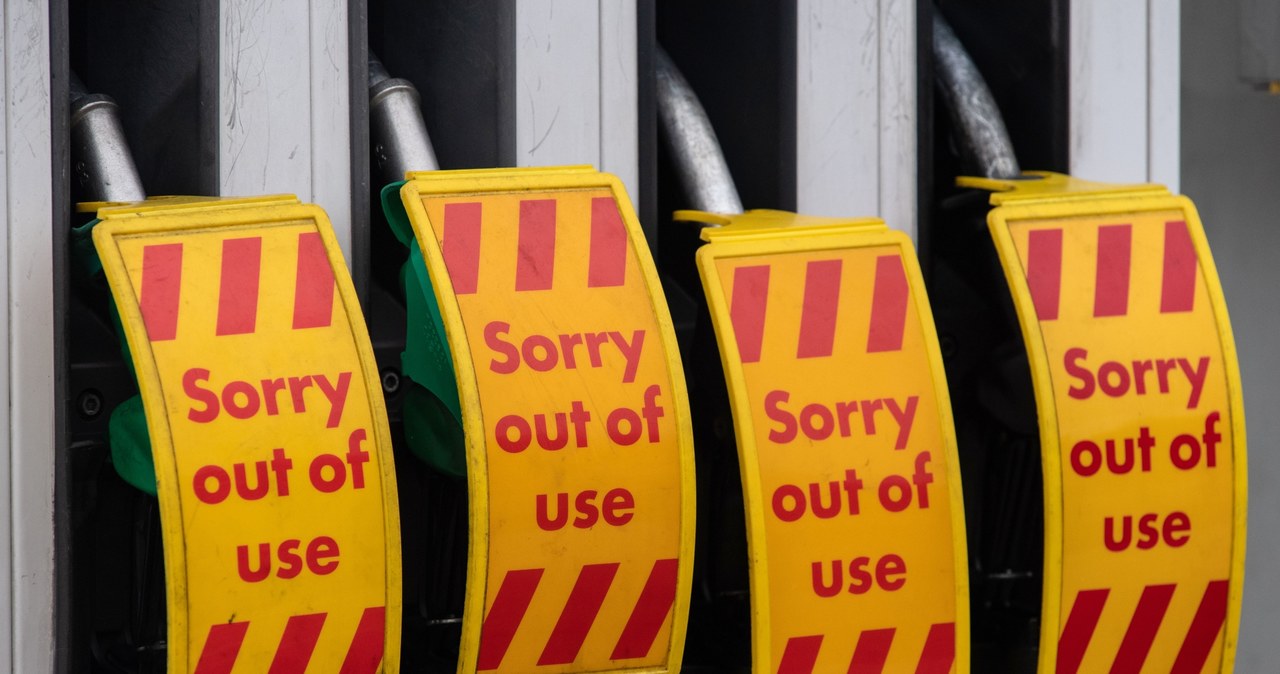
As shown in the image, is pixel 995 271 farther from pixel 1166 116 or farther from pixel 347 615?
pixel 347 615

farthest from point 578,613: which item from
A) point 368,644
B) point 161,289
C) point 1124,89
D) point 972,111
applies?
point 1124,89

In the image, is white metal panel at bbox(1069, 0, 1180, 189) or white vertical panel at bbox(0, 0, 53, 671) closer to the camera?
white vertical panel at bbox(0, 0, 53, 671)

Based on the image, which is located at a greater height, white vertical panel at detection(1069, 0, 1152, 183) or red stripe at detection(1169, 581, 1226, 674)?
white vertical panel at detection(1069, 0, 1152, 183)

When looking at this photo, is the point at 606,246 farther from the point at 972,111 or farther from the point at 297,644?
the point at 972,111

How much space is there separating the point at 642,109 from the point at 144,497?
543 millimetres

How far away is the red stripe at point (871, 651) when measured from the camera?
128 centimetres

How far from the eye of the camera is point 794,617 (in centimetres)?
126

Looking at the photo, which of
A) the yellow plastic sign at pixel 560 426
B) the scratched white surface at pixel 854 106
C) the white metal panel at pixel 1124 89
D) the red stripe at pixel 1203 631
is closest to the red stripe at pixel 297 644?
the yellow plastic sign at pixel 560 426

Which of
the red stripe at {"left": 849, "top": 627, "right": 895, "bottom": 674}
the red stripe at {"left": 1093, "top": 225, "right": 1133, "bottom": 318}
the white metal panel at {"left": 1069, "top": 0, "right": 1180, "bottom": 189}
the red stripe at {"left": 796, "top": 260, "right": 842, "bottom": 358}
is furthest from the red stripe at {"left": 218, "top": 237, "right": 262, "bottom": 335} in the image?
the white metal panel at {"left": 1069, "top": 0, "right": 1180, "bottom": 189}

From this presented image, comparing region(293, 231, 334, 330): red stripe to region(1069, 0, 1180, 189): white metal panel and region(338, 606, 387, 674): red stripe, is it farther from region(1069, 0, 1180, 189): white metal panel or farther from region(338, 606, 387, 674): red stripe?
region(1069, 0, 1180, 189): white metal panel

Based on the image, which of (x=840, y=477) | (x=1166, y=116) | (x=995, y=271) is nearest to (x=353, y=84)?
(x=840, y=477)

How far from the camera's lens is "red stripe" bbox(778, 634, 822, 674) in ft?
4.15

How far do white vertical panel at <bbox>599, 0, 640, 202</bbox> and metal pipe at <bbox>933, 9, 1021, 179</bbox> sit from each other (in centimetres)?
36

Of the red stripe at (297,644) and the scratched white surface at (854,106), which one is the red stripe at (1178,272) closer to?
the scratched white surface at (854,106)
